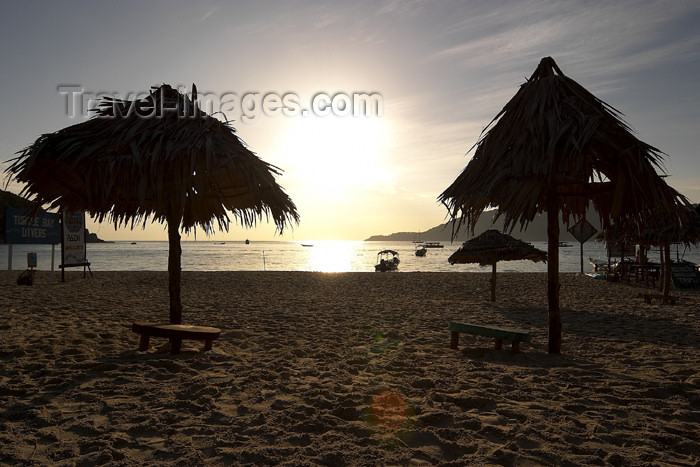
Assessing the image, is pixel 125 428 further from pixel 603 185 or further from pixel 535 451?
pixel 603 185

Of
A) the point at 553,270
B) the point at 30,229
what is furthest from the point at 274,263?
the point at 553,270

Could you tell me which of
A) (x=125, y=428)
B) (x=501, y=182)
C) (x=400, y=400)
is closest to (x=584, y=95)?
(x=501, y=182)

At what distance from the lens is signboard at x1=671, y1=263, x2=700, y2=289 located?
653 inches

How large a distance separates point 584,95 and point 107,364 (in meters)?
7.46

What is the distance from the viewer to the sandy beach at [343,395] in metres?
3.21

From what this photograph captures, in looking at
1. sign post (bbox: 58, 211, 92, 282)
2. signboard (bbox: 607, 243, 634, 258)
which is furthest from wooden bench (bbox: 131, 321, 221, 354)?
signboard (bbox: 607, 243, 634, 258)

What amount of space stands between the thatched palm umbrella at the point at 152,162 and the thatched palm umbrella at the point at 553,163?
11.0ft

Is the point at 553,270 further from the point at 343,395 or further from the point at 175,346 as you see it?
the point at 175,346

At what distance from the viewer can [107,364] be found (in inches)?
208

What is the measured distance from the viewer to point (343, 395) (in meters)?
4.40

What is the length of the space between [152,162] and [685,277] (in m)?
19.8

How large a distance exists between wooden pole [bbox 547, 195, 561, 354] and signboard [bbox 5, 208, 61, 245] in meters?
15.9

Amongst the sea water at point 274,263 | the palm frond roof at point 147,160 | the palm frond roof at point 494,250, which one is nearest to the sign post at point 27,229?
the palm frond roof at point 147,160

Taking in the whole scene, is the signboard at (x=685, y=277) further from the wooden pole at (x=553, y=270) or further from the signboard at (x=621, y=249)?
the wooden pole at (x=553, y=270)
